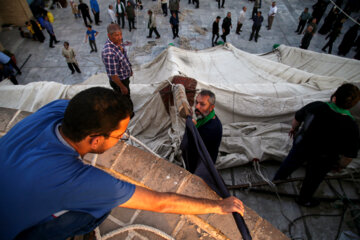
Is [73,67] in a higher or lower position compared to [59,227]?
lower

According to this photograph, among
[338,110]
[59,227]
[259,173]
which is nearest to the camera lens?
[59,227]

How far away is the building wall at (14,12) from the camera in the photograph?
1069cm

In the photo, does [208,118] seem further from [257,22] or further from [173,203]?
[257,22]

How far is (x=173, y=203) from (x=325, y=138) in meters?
2.34

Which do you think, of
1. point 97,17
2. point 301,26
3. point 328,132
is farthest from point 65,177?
point 301,26

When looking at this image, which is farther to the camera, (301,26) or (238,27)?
(301,26)

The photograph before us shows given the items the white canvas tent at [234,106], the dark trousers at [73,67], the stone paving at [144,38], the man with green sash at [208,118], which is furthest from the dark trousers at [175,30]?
the man with green sash at [208,118]

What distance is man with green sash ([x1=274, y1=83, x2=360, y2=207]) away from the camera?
8.16 feet

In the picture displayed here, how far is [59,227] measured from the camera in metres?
1.24

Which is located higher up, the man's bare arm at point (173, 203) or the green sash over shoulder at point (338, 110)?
the man's bare arm at point (173, 203)

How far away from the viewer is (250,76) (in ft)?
16.8

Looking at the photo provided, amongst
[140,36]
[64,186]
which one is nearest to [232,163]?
[64,186]

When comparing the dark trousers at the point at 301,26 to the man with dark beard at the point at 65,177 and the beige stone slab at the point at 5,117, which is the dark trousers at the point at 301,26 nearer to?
the man with dark beard at the point at 65,177

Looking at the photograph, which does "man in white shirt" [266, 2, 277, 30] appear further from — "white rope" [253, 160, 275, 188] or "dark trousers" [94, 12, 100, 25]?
"white rope" [253, 160, 275, 188]
